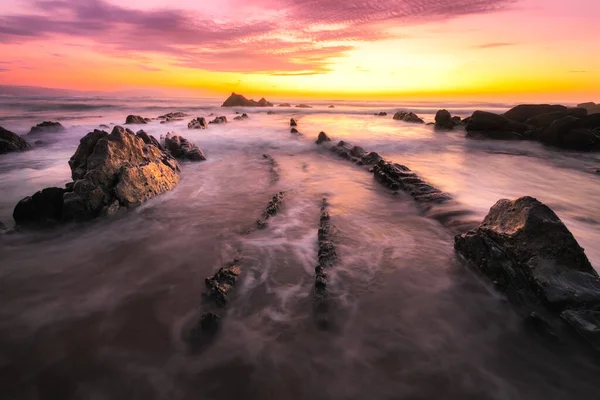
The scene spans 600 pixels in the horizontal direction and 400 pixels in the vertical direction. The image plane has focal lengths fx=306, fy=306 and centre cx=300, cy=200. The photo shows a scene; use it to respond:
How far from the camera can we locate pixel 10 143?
14961 millimetres

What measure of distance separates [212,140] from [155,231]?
14454mm

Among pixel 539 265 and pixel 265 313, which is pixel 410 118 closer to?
pixel 539 265

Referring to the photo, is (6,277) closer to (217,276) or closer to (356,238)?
(217,276)

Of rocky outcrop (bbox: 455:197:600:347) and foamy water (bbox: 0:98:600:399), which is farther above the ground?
rocky outcrop (bbox: 455:197:600:347)

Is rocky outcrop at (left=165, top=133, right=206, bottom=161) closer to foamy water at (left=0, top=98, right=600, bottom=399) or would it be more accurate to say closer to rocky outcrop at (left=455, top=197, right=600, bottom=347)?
foamy water at (left=0, top=98, right=600, bottom=399)

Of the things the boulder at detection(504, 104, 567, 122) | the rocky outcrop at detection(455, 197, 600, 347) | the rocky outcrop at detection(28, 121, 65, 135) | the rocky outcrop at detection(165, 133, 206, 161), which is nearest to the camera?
the rocky outcrop at detection(455, 197, 600, 347)

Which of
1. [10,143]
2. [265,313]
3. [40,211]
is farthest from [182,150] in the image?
[265,313]

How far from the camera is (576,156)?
631 inches

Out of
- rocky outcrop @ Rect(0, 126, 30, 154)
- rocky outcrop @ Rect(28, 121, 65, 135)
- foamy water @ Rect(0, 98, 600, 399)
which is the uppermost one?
rocky outcrop @ Rect(28, 121, 65, 135)

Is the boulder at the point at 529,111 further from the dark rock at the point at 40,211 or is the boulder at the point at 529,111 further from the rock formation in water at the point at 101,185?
the dark rock at the point at 40,211

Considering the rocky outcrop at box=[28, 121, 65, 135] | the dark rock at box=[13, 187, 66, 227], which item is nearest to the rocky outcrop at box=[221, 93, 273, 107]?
the rocky outcrop at box=[28, 121, 65, 135]

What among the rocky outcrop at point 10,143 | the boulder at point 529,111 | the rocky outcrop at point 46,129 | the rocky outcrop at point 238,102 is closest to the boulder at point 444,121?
the boulder at point 529,111

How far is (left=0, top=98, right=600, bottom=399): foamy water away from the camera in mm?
3145

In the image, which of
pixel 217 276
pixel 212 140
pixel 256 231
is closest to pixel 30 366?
pixel 217 276
